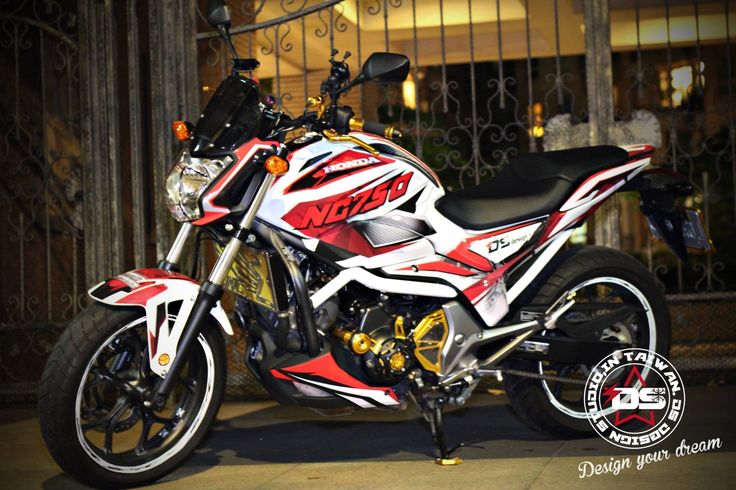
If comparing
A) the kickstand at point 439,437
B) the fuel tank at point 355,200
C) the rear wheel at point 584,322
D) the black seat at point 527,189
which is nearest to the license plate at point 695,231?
the rear wheel at point 584,322

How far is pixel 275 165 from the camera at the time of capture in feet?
11.4

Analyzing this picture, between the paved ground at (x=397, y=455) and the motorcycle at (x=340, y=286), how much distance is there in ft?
0.68

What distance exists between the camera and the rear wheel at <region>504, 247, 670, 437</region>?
4090 mm

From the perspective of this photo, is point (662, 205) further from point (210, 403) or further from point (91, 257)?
point (91, 257)

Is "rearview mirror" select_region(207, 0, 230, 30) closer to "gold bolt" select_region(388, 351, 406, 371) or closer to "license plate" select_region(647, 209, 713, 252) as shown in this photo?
"gold bolt" select_region(388, 351, 406, 371)

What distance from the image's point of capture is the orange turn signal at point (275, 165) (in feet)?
11.4

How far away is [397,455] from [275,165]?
4.50 ft

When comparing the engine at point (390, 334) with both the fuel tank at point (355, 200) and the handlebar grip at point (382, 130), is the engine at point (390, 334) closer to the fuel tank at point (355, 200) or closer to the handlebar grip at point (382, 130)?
the fuel tank at point (355, 200)

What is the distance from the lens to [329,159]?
12.0 ft

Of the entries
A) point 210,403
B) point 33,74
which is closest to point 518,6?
point 33,74

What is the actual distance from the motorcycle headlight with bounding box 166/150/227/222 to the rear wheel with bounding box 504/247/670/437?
148 centimetres

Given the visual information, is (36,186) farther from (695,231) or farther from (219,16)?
(695,231)

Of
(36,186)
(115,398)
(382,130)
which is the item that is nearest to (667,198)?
(382,130)

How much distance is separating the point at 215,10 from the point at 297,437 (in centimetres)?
205
